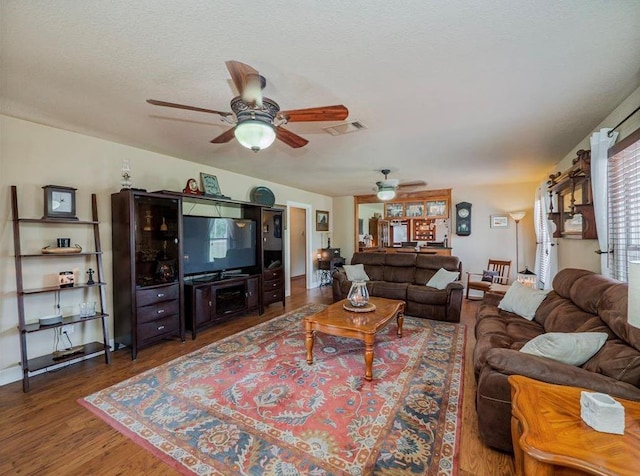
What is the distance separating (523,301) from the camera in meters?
3.00

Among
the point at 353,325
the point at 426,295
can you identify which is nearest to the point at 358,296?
the point at 353,325

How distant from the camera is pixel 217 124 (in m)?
2.73

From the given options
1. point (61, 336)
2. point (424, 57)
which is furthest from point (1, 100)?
point (424, 57)

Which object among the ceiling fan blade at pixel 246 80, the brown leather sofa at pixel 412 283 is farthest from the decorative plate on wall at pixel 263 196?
the ceiling fan blade at pixel 246 80

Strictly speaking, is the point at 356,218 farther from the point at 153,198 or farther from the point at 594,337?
the point at 594,337

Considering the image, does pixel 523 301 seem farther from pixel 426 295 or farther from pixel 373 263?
pixel 373 263

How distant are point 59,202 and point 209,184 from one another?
185cm

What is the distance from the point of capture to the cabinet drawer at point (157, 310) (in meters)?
3.12

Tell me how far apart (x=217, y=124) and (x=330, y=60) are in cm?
144

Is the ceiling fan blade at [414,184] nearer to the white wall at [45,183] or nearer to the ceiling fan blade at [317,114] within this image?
the ceiling fan blade at [317,114]

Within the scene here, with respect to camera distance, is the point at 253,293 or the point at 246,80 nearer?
the point at 246,80

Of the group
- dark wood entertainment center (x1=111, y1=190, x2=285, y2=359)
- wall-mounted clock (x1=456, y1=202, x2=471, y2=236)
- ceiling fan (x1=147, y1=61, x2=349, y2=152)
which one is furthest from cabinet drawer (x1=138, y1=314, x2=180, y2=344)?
wall-mounted clock (x1=456, y1=202, x2=471, y2=236)

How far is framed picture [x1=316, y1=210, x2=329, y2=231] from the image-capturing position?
7.36 m

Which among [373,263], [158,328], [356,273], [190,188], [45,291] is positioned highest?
[190,188]
